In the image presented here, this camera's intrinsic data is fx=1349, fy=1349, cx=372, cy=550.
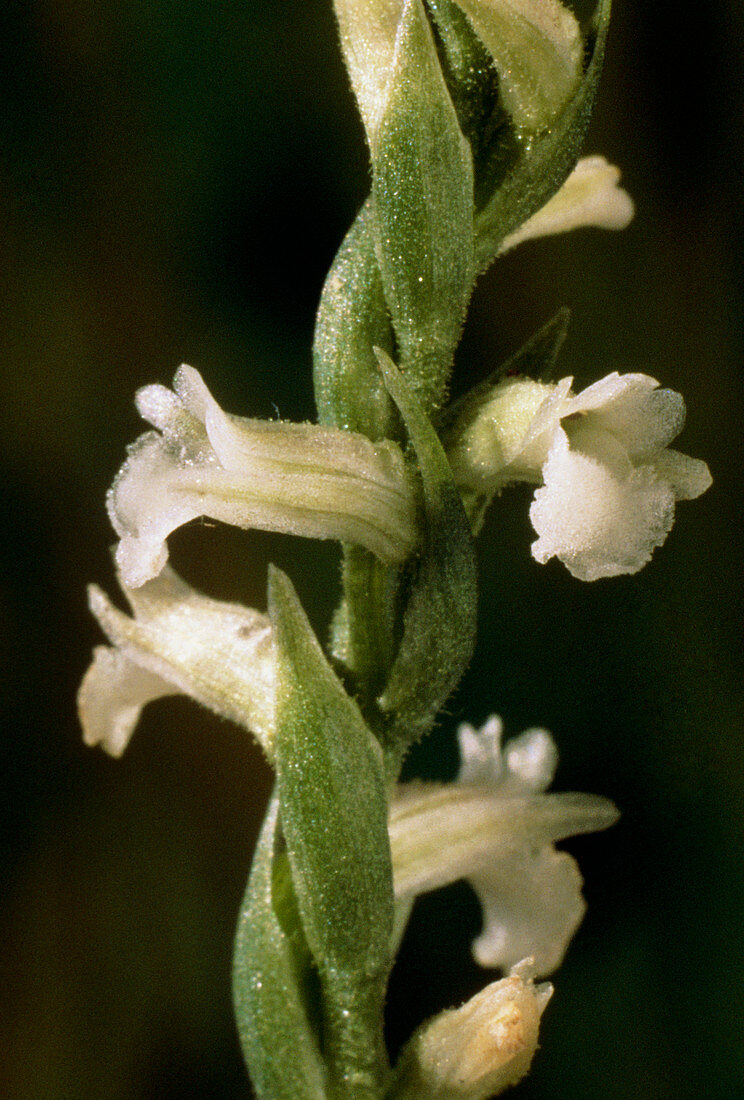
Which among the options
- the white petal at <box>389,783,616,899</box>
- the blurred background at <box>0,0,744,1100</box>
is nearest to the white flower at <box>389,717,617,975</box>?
the white petal at <box>389,783,616,899</box>

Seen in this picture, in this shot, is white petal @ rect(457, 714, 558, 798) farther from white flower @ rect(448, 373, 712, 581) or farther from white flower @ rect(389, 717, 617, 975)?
white flower @ rect(448, 373, 712, 581)

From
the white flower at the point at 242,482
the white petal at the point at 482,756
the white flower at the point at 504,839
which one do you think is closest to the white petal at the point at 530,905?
the white flower at the point at 504,839

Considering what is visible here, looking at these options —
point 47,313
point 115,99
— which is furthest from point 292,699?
point 115,99

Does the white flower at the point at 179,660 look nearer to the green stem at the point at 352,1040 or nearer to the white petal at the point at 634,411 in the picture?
the green stem at the point at 352,1040

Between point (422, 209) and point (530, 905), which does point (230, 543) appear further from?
point (422, 209)

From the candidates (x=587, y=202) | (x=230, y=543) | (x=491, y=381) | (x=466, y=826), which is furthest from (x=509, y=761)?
(x=230, y=543)
